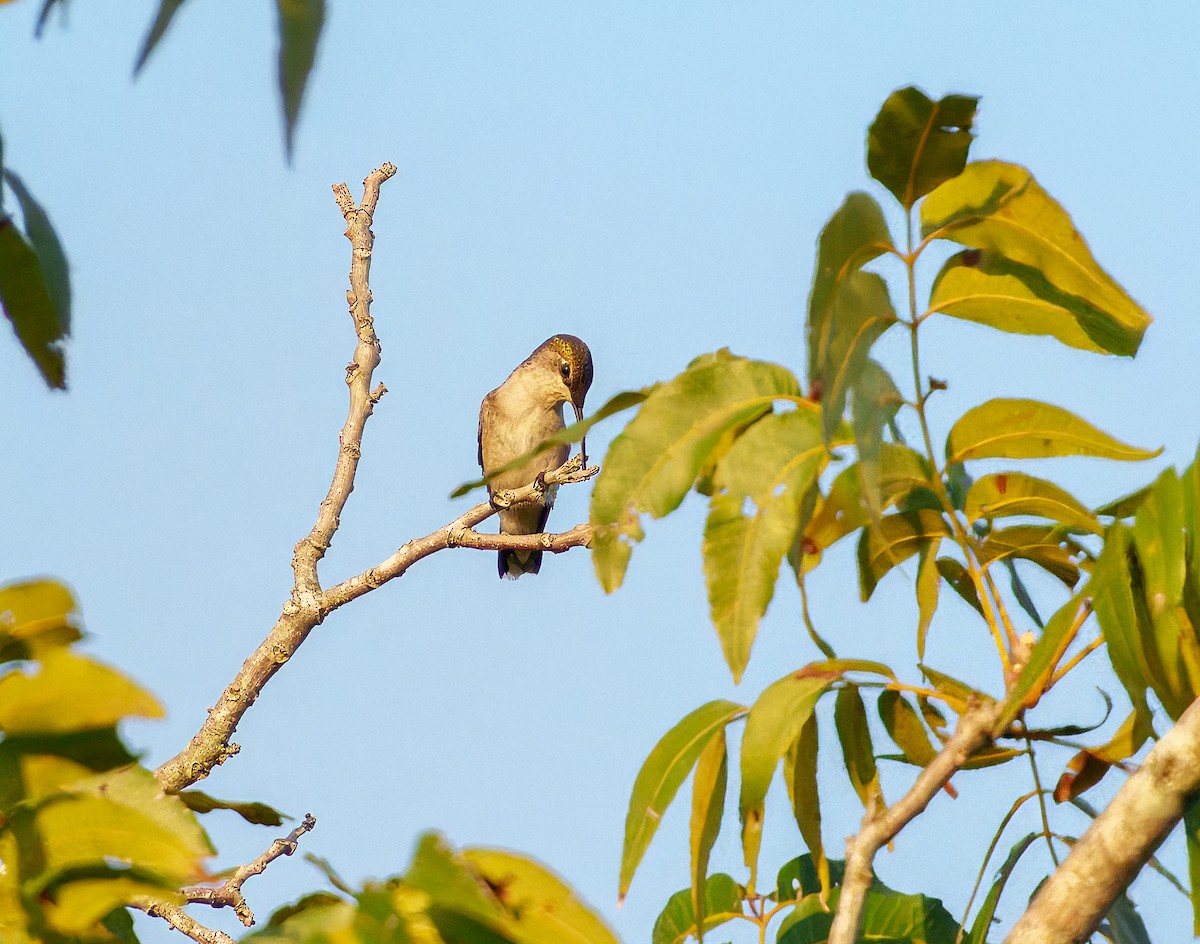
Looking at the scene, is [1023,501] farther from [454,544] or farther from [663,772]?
[454,544]

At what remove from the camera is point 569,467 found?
6465 mm

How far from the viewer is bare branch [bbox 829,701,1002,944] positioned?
1.53 metres

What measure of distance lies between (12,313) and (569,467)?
491 cm

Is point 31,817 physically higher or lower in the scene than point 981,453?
lower

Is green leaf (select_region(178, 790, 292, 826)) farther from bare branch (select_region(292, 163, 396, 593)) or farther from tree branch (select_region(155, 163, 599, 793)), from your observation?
bare branch (select_region(292, 163, 396, 593))

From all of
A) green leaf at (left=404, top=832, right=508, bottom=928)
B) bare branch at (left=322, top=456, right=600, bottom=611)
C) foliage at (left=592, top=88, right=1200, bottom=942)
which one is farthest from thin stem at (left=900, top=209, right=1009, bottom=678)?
bare branch at (left=322, top=456, right=600, bottom=611)

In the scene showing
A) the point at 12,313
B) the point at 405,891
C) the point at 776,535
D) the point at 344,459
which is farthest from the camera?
the point at 344,459

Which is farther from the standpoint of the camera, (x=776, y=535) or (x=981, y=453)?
(x=981, y=453)

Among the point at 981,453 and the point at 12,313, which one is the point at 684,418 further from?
the point at 12,313

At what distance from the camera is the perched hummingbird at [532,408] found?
10.9 m

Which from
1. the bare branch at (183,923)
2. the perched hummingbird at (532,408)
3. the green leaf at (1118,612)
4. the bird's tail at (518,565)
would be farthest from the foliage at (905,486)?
the bird's tail at (518,565)

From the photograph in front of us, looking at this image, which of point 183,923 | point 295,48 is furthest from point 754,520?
point 183,923

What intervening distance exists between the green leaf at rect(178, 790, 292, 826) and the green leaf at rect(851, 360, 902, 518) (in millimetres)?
929

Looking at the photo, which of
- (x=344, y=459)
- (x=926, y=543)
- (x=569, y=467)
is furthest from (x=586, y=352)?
(x=926, y=543)
